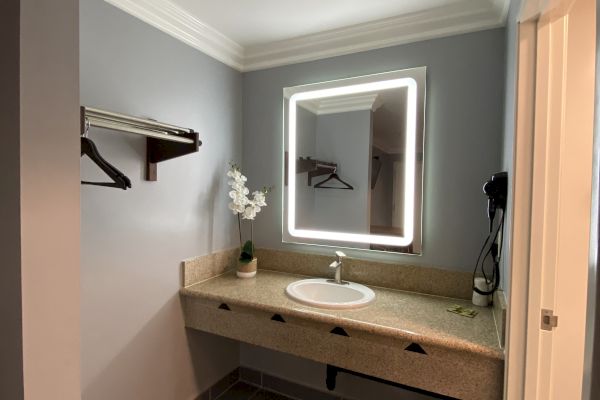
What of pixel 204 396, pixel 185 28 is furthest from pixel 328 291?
pixel 185 28

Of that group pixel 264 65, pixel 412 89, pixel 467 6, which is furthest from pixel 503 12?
pixel 264 65

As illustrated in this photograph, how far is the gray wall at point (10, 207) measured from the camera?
2.24ft

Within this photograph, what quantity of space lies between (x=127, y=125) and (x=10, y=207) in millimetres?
642

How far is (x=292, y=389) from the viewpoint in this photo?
2023 mm

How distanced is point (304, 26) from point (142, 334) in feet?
5.80

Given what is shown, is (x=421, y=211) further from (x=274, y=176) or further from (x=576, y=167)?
(x=274, y=176)

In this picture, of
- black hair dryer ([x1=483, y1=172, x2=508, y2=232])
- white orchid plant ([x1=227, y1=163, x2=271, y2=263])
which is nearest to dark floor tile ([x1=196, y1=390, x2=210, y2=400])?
white orchid plant ([x1=227, y1=163, x2=271, y2=263])

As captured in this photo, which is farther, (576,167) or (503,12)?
(503,12)

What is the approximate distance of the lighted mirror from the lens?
1.74 meters

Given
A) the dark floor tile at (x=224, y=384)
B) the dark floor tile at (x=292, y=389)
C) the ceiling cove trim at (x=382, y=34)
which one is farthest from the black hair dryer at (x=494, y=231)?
the dark floor tile at (x=224, y=384)

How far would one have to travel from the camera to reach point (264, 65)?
2078 mm

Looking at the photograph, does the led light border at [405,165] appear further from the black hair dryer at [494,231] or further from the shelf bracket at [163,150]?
the shelf bracket at [163,150]

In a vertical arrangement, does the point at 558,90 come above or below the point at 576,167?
above

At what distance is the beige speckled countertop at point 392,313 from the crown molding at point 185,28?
132 cm
